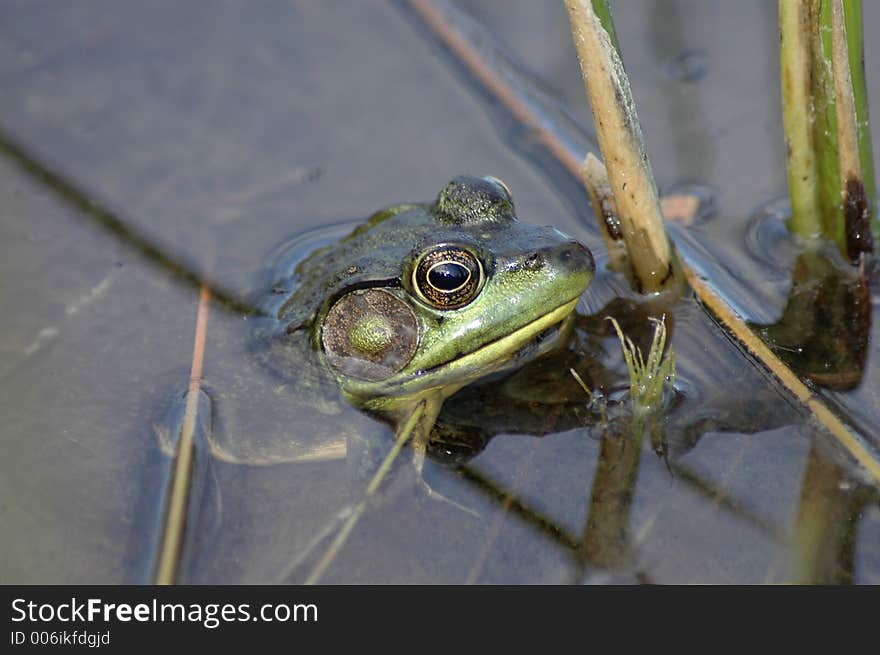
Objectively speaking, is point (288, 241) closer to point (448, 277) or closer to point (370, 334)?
point (370, 334)

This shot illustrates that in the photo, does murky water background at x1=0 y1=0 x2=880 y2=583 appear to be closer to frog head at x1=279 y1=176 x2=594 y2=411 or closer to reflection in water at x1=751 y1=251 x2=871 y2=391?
reflection in water at x1=751 y1=251 x2=871 y2=391

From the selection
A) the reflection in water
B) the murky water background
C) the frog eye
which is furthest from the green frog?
the reflection in water

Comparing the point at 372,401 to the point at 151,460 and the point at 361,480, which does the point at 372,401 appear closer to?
the point at 361,480

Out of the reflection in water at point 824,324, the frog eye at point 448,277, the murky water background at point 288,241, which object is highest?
the frog eye at point 448,277

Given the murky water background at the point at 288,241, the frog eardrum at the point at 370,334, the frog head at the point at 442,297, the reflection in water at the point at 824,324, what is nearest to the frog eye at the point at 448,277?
the frog head at the point at 442,297

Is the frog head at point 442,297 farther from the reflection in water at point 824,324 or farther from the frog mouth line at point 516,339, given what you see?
the reflection in water at point 824,324

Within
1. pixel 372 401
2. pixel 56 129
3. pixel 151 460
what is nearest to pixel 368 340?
pixel 372 401
